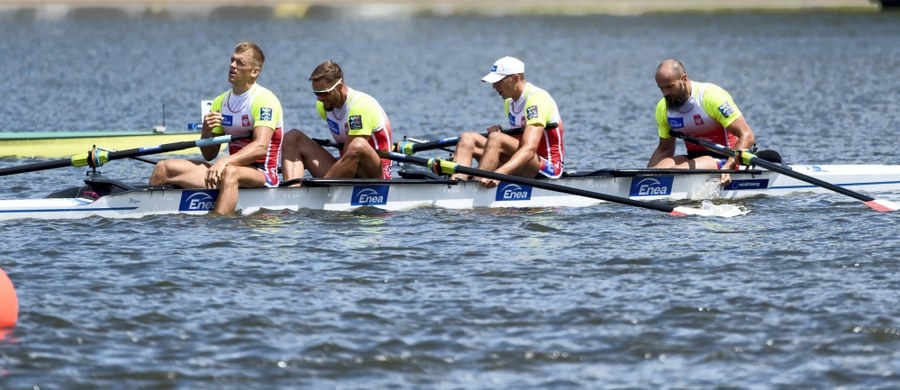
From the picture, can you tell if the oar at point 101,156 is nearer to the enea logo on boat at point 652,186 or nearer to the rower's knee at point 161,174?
the rower's knee at point 161,174

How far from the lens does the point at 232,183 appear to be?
1378cm

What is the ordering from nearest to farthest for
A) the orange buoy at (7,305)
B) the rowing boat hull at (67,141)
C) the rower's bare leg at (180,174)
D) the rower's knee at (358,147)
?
the orange buoy at (7,305) < the rower's bare leg at (180,174) < the rower's knee at (358,147) < the rowing boat hull at (67,141)

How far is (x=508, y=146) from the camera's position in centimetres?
1486

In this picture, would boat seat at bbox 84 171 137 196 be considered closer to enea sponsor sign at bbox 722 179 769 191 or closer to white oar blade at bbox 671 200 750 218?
white oar blade at bbox 671 200 750 218

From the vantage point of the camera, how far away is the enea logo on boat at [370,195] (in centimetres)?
1452

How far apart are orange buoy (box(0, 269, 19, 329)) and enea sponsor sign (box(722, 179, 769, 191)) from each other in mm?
8308

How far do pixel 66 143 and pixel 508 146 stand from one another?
27.1 ft

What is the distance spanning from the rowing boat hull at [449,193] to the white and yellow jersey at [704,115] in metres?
0.47

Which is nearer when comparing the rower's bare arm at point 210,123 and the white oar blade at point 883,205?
the rower's bare arm at point 210,123

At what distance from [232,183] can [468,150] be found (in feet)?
8.76

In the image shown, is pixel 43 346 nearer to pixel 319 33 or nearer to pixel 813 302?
pixel 813 302

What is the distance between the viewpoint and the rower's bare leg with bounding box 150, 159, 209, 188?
45.3ft

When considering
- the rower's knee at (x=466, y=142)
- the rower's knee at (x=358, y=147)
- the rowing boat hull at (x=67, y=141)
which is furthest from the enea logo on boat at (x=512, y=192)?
the rowing boat hull at (x=67, y=141)

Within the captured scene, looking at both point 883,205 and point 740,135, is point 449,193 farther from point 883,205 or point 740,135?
point 883,205
